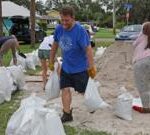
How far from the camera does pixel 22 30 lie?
1272 inches

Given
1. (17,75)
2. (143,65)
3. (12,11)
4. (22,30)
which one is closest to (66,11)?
(143,65)

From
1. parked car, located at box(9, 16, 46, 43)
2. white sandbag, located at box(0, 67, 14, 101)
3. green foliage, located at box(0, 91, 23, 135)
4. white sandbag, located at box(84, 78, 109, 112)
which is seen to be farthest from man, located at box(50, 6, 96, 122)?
parked car, located at box(9, 16, 46, 43)

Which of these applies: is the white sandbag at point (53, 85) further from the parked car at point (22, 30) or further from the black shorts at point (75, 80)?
the parked car at point (22, 30)

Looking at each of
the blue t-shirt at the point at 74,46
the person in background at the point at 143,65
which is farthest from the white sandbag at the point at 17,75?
the person in background at the point at 143,65

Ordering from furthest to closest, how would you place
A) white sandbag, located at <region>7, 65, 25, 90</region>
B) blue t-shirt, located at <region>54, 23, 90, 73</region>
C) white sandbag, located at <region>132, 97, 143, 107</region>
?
white sandbag, located at <region>7, 65, 25, 90</region>
white sandbag, located at <region>132, 97, 143, 107</region>
blue t-shirt, located at <region>54, 23, 90, 73</region>

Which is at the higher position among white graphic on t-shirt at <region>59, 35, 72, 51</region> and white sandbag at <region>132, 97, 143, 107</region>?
white graphic on t-shirt at <region>59, 35, 72, 51</region>

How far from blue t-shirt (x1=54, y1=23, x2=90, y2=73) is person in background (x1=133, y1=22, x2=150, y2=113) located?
95 centimetres

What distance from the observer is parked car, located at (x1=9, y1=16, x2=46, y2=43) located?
1259 inches

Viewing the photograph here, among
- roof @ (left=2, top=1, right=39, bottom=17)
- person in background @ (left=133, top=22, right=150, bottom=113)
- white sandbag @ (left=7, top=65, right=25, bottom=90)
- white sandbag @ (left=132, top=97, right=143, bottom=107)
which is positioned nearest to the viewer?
person in background @ (left=133, top=22, right=150, bottom=113)

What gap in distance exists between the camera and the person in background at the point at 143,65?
24.7 ft

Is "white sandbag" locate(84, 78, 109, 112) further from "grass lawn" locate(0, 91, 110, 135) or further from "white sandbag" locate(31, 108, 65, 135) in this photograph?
"white sandbag" locate(31, 108, 65, 135)

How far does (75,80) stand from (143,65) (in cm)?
111

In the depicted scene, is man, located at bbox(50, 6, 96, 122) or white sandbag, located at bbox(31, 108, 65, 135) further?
man, located at bbox(50, 6, 96, 122)

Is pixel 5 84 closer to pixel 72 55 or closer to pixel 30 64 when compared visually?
pixel 72 55
